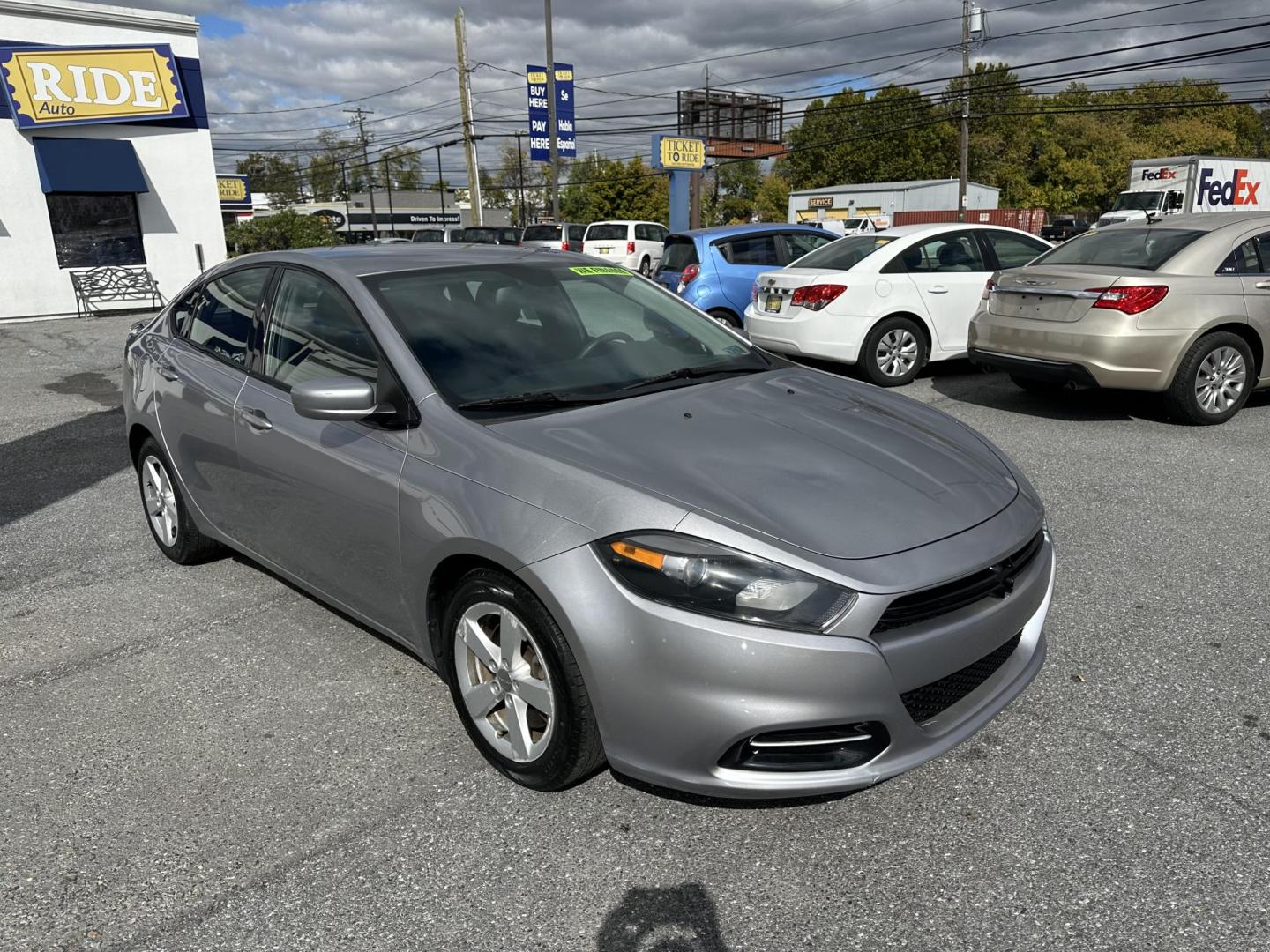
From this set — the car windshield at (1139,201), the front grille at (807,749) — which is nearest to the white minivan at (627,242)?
the car windshield at (1139,201)

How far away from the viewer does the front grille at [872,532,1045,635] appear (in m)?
2.38

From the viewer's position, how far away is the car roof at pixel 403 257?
143 inches

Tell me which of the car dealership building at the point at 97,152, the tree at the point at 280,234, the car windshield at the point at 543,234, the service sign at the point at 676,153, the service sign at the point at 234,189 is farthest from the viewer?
the service sign at the point at 234,189

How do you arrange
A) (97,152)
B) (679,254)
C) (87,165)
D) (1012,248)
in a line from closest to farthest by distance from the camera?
(1012,248) → (679,254) → (87,165) → (97,152)

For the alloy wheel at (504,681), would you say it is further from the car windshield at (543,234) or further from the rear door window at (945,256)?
the car windshield at (543,234)

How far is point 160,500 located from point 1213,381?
7.06 meters

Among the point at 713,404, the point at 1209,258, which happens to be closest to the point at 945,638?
the point at 713,404

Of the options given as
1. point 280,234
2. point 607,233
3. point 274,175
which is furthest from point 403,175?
point 607,233

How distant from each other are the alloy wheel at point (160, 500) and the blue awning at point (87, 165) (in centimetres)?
1484

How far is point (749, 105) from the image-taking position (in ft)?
202

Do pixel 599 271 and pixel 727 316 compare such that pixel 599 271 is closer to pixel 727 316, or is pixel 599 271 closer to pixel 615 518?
pixel 615 518

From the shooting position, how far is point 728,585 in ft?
7.75

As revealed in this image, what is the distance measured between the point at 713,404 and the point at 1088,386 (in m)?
4.93

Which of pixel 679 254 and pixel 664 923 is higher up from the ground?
pixel 679 254
